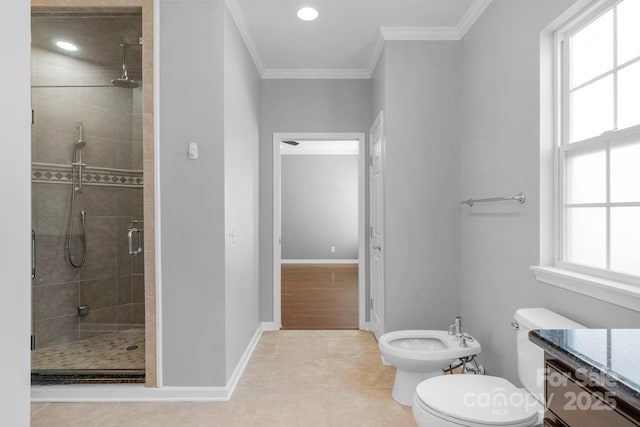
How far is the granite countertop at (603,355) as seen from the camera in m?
0.69

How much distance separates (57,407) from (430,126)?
3.19 meters

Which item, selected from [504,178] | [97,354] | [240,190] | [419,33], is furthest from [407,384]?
[419,33]

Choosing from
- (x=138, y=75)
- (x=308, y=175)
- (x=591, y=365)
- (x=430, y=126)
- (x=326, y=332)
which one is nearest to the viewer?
(x=591, y=365)

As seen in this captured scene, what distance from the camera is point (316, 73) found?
3.81 m

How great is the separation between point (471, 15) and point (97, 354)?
3779 mm

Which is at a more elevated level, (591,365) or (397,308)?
(591,365)

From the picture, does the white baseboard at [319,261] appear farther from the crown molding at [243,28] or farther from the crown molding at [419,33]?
the crown molding at [419,33]

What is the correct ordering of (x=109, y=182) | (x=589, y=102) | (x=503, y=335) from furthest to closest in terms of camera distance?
(x=109, y=182) → (x=503, y=335) → (x=589, y=102)

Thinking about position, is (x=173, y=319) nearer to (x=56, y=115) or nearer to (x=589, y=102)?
(x=56, y=115)

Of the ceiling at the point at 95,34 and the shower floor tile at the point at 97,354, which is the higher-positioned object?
the ceiling at the point at 95,34

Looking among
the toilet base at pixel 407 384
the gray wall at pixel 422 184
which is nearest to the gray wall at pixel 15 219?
the toilet base at pixel 407 384

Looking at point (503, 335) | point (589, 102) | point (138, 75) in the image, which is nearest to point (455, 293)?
point (503, 335)

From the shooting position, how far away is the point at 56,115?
320 cm

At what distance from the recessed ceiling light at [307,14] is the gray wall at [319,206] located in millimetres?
5921
